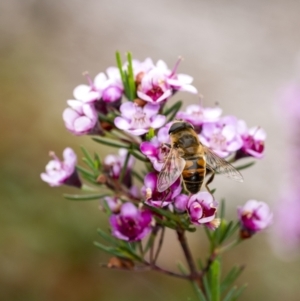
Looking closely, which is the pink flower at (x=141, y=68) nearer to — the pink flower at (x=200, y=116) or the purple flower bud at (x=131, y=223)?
the pink flower at (x=200, y=116)

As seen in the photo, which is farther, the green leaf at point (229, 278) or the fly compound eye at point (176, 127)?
the green leaf at point (229, 278)

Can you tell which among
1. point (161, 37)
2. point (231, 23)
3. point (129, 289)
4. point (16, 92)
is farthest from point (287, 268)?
point (231, 23)

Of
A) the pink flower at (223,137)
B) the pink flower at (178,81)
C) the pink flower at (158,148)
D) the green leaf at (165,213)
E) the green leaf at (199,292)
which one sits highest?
the pink flower at (178,81)

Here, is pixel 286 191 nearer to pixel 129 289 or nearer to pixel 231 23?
pixel 129 289

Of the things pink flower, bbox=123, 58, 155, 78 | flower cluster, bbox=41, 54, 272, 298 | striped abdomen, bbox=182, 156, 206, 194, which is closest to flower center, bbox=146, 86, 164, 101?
flower cluster, bbox=41, 54, 272, 298

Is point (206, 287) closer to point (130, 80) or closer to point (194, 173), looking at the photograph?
point (194, 173)

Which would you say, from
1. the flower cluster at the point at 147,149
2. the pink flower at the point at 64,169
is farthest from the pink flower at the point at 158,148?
the pink flower at the point at 64,169
